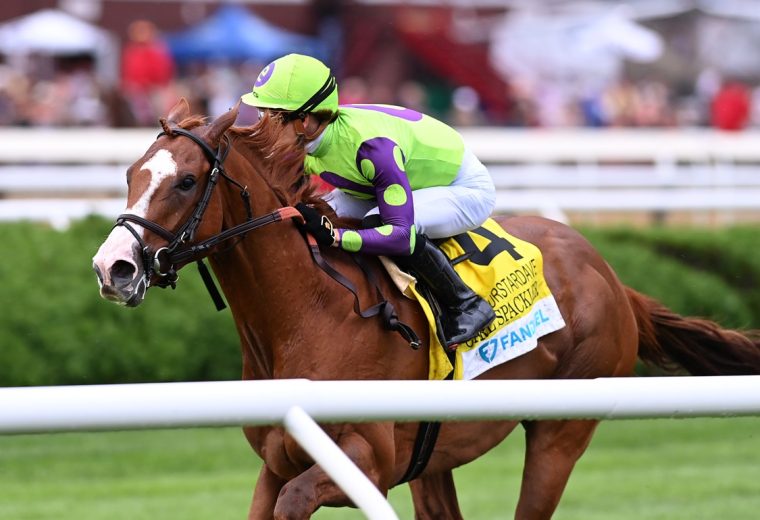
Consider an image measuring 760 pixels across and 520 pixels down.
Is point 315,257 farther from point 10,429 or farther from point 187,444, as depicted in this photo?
point 187,444

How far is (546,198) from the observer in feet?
32.2

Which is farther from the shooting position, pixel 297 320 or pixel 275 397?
pixel 297 320

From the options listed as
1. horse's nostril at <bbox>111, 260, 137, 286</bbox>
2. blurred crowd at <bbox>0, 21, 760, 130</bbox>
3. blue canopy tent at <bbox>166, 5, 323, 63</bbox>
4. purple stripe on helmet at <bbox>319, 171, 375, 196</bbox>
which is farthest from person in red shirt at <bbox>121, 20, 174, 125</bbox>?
horse's nostril at <bbox>111, 260, 137, 286</bbox>

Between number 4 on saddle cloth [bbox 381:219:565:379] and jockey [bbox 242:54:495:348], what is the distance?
7 cm

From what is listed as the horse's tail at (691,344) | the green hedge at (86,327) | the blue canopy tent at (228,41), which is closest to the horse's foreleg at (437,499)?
the horse's tail at (691,344)

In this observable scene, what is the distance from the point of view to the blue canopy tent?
759 inches

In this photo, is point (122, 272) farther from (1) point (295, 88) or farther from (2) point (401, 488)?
(2) point (401, 488)

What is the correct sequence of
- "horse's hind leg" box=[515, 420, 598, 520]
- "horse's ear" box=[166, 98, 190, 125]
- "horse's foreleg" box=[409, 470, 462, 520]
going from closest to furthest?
"horse's ear" box=[166, 98, 190, 125] < "horse's hind leg" box=[515, 420, 598, 520] < "horse's foreleg" box=[409, 470, 462, 520]

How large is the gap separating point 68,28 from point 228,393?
17323mm

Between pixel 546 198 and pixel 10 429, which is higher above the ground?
pixel 10 429

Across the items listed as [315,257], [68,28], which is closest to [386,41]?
[68,28]

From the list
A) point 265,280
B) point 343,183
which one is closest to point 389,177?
point 343,183

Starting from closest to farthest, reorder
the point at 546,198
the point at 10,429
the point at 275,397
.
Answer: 1. the point at 10,429
2. the point at 275,397
3. the point at 546,198

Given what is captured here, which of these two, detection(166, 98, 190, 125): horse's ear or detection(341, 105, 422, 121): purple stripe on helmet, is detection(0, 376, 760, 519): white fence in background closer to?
detection(166, 98, 190, 125): horse's ear
